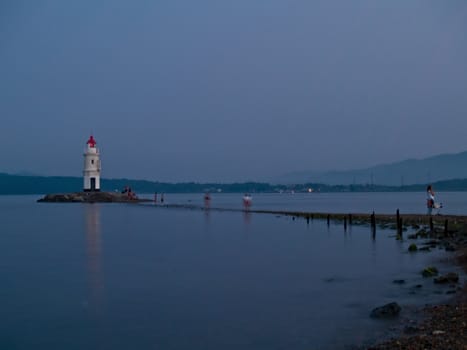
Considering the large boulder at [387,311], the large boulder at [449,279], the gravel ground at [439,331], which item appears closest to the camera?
the gravel ground at [439,331]

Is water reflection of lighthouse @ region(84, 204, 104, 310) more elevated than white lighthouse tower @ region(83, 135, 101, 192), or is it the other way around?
white lighthouse tower @ region(83, 135, 101, 192)

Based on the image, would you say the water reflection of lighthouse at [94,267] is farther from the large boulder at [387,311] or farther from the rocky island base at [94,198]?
the rocky island base at [94,198]

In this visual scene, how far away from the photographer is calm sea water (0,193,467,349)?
524 inches

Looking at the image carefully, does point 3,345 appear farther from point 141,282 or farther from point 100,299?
point 141,282

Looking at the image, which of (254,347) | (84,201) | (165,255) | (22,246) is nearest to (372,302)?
(254,347)

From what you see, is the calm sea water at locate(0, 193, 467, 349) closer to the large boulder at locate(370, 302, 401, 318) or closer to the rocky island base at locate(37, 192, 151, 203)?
the large boulder at locate(370, 302, 401, 318)

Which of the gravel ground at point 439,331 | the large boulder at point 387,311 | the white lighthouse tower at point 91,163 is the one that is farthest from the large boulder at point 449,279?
the white lighthouse tower at point 91,163

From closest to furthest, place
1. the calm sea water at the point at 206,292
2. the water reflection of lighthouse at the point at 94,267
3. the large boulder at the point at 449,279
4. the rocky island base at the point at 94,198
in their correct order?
the calm sea water at the point at 206,292
the large boulder at the point at 449,279
the water reflection of lighthouse at the point at 94,267
the rocky island base at the point at 94,198

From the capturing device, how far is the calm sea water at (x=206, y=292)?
13.3m

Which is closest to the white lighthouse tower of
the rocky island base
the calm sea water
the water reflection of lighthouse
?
the rocky island base

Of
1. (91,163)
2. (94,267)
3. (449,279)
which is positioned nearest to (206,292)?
(449,279)

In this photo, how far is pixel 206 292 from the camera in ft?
62.3

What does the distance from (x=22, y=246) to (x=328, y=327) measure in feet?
91.9

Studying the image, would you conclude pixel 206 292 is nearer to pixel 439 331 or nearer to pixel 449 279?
pixel 449 279
